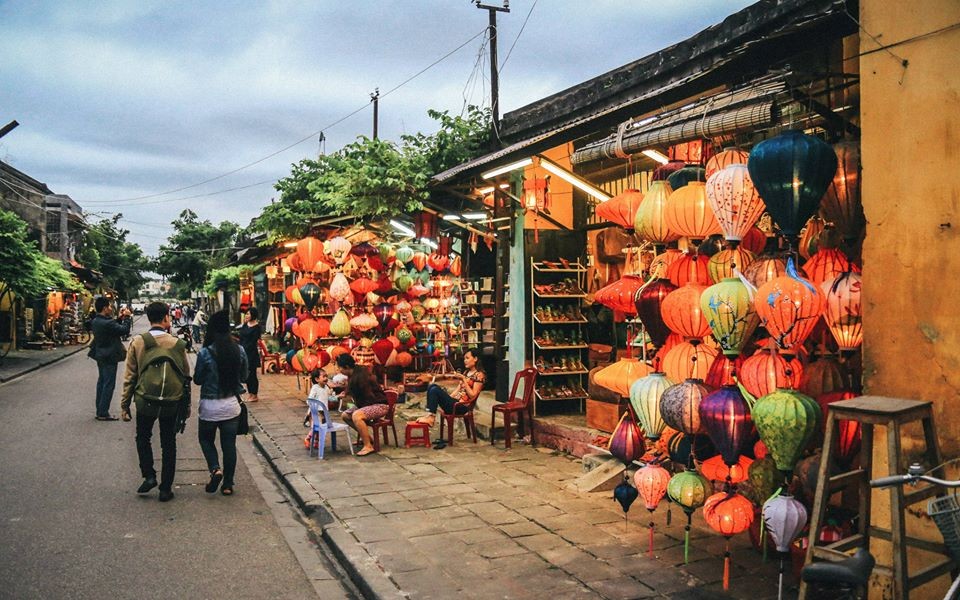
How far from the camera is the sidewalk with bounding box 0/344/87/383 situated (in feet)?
69.9

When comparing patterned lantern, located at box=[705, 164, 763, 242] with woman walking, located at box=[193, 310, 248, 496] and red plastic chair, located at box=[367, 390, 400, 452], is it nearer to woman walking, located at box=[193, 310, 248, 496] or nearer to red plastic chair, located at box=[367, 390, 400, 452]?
woman walking, located at box=[193, 310, 248, 496]

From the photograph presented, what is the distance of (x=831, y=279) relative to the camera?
5.02 metres

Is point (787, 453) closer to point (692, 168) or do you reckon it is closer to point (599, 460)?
point (692, 168)

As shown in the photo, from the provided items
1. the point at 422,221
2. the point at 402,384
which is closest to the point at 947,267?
the point at 422,221

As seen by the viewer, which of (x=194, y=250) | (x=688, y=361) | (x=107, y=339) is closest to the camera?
(x=688, y=361)

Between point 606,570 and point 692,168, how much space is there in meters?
3.72

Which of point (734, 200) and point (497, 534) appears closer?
point (734, 200)

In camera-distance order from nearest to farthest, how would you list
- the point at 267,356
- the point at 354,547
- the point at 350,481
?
the point at 354,547 → the point at 350,481 → the point at 267,356

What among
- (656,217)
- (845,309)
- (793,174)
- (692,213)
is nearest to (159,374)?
(656,217)

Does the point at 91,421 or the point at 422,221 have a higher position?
the point at 422,221

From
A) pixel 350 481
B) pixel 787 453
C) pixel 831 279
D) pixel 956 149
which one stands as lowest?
pixel 350 481

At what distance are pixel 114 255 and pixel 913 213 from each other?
212ft

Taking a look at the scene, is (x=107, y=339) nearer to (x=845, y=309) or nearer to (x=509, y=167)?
(x=509, y=167)

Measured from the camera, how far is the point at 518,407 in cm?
1085
